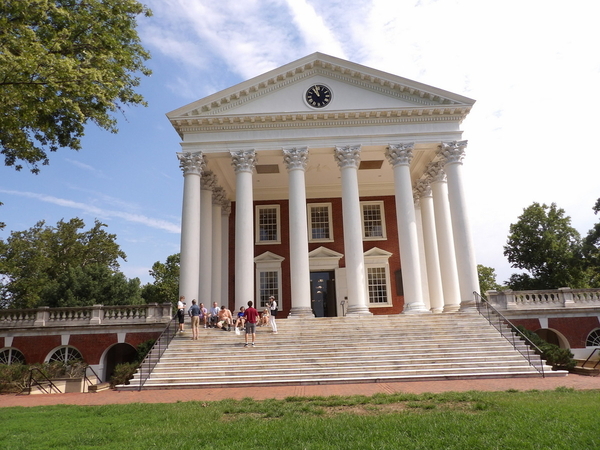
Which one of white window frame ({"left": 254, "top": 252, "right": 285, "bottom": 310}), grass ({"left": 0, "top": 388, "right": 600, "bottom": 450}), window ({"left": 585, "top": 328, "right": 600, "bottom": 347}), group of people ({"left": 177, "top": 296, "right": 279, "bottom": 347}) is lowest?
grass ({"left": 0, "top": 388, "right": 600, "bottom": 450})

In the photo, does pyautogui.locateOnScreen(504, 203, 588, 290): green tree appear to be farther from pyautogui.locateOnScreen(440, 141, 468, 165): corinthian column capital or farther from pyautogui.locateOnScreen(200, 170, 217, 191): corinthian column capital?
pyautogui.locateOnScreen(200, 170, 217, 191): corinthian column capital

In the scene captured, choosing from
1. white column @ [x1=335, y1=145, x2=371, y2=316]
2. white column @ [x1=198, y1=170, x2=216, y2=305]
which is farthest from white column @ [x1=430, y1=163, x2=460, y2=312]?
white column @ [x1=198, y1=170, x2=216, y2=305]

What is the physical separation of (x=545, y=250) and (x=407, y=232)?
26.2 meters

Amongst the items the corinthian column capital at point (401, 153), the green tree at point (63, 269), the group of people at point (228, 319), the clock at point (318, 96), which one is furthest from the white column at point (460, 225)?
the green tree at point (63, 269)

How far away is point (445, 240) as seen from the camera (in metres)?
24.6

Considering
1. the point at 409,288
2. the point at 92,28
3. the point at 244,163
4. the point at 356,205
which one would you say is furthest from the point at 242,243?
the point at 92,28

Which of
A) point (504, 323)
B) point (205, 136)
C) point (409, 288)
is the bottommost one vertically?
point (504, 323)

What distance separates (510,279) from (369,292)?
881 inches

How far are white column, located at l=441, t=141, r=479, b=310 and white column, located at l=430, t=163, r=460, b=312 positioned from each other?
3.22 ft

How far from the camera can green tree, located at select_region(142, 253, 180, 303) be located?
62.0m

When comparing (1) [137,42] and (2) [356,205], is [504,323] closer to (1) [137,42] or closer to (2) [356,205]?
(2) [356,205]

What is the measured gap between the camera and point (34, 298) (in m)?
43.5

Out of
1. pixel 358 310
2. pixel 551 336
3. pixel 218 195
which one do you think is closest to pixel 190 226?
pixel 218 195

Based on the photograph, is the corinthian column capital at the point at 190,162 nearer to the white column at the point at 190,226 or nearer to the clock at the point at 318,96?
the white column at the point at 190,226
